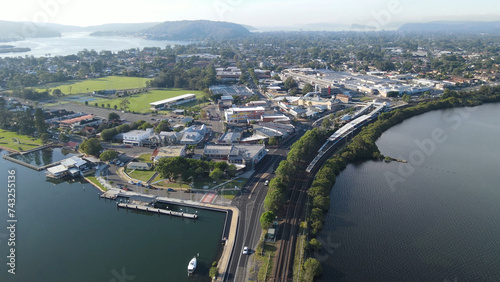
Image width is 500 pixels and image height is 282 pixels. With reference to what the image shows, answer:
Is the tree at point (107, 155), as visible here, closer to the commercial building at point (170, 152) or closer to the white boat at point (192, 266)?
the commercial building at point (170, 152)

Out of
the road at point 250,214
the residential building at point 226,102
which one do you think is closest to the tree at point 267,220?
the road at point 250,214

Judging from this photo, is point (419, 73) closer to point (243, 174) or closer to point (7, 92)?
point (243, 174)

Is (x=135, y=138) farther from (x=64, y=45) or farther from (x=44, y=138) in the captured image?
(x=64, y=45)

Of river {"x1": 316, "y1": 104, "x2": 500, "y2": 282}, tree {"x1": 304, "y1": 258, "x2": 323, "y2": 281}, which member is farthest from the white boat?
river {"x1": 316, "y1": 104, "x2": 500, "y2": 282}

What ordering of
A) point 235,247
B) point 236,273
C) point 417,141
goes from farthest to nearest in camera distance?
1. point 417,141
2. point 235,247
3. point 236,273

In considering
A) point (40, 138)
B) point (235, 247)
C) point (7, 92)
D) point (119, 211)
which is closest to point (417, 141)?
point (235, 247)
